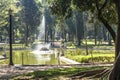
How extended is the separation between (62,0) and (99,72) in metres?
6.83

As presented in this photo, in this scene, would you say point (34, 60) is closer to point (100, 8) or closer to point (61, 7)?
point (61, 7)

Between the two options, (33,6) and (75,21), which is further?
(33,6)

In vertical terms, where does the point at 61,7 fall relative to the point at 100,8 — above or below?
above

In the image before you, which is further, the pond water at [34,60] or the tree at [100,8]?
the pond water at [34,60]

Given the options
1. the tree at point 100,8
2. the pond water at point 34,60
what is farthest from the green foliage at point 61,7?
the pond water at point 34,60

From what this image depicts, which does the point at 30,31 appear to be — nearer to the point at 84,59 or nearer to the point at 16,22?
the point at 16,22

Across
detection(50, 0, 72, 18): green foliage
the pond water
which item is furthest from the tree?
the pond water

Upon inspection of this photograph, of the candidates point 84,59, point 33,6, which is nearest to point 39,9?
point 33,6

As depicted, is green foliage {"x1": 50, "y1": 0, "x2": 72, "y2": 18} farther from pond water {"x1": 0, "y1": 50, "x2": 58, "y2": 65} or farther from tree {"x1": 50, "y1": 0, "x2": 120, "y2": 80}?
pond water {"x1": 0, "y1": 50, "x2": 58, "y2": 65}

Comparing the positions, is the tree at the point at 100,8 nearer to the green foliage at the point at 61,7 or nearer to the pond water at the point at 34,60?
the green foliage at the point at 61,7

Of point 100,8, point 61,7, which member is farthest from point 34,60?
point 100,8

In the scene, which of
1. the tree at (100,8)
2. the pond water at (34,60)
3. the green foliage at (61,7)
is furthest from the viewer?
the pond water at (34,60)

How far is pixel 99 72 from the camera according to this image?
17188 mm

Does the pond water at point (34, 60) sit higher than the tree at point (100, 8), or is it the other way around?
the tree at point (100, 8)
